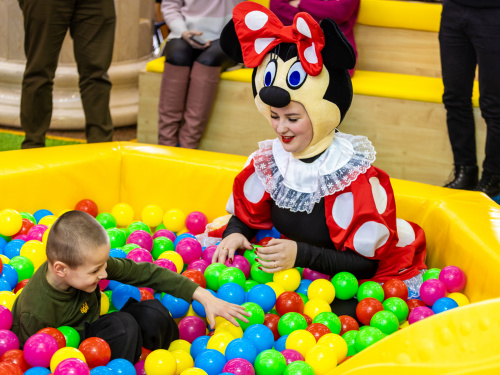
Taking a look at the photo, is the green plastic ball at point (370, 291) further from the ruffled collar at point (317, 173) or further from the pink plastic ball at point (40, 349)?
the pink plastic ball at point (40, 349)

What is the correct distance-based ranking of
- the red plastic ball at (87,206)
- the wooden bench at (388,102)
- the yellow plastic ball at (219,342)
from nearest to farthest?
the yellow plastic ball at (219,342) < the red plastic ball at (87,206) < the wooden bench at (388,102)

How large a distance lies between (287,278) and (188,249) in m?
0.30

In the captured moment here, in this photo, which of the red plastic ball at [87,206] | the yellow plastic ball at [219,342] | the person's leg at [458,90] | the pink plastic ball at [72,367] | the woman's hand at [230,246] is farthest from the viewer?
the person's leg at [458,90]

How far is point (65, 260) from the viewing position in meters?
1.28

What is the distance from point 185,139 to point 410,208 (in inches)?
46.2

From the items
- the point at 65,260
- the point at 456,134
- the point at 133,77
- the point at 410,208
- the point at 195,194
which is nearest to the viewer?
the point at 65,260

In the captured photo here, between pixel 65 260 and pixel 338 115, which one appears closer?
pixel 65 260

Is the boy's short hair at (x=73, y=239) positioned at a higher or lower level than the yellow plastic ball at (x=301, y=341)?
higher

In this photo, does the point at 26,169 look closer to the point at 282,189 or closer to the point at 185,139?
the point at 282,189

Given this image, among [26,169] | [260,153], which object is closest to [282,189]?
[260,153]

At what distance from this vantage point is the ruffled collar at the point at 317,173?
1604 millimetres

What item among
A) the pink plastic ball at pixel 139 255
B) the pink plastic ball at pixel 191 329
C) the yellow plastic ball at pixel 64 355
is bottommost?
the pink plastic ball at pixel 191 329

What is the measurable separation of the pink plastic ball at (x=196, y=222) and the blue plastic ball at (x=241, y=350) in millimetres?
682

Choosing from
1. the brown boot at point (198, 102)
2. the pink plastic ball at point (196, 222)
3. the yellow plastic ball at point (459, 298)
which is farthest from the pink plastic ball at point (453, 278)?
the brown boot at point (198, 102)
